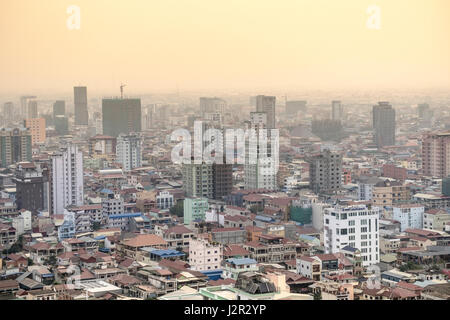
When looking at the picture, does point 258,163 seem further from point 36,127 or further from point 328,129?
point 36,127

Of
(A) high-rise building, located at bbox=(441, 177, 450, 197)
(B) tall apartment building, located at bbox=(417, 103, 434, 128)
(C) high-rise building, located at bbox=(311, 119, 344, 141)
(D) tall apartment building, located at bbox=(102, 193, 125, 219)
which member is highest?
(B) tall apartment building, located at bbox=(417, 103, 434, 128)

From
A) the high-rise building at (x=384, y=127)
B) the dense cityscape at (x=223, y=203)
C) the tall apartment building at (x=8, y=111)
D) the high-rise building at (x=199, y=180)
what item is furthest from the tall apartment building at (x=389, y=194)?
the tall apartment building at (x=8, y=111)

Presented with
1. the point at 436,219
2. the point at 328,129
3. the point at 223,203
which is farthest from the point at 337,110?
the point at 436,219

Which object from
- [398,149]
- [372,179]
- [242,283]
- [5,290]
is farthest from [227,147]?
[242,283]

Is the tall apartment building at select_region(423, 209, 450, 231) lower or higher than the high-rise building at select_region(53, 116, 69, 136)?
lower

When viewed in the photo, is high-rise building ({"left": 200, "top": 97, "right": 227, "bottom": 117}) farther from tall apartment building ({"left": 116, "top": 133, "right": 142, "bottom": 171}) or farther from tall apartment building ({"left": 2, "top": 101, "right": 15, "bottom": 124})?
tall apartment building ({"left": 2, "top": 101, "right": 15, "bottom": 124})

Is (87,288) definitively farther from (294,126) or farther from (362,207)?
(294,126)

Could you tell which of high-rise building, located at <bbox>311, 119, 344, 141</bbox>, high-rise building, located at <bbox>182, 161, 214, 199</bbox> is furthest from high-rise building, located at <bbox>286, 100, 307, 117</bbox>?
high-rise building, located at <bbox>182, 161, 214, 199</bbox>
